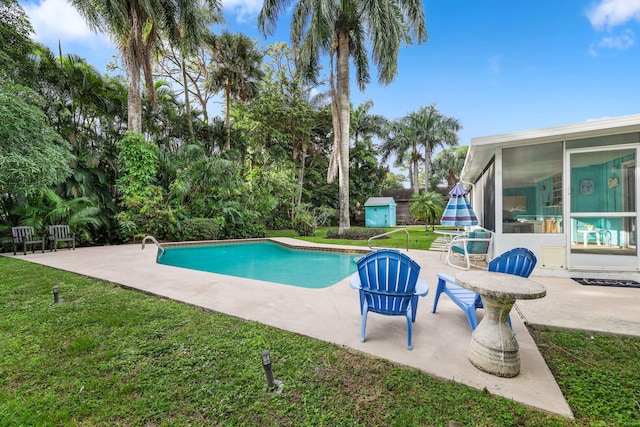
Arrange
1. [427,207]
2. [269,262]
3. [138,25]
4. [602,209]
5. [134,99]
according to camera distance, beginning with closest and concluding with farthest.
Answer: [602,209] < [269,262] < [138,25] < [134,99] < [427,207]

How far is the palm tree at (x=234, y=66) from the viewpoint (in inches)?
631

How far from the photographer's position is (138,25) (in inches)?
420

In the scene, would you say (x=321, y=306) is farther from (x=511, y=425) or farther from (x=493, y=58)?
(x=493, y=58)

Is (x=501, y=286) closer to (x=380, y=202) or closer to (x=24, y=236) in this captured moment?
(x=24, y=236)

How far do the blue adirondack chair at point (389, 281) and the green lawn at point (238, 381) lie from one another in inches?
21.5

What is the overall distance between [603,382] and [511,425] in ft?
3.76

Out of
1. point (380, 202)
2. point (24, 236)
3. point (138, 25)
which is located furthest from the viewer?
point (380, 202)

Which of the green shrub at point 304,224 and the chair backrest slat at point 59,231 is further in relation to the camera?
the green shrub at point 304,224

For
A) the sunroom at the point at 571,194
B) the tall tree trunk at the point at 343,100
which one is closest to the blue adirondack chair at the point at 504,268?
the sunroom at the point at 571,194

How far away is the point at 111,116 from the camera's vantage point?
41.8 ft

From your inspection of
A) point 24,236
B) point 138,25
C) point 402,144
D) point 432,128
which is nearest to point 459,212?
point 24,236

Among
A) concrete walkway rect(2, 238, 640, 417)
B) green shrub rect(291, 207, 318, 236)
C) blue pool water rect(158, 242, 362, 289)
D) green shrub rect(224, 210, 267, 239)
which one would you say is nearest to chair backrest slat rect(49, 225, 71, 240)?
blue pool water rect(158, 242, 362, 289)

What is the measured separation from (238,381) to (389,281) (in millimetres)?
1667

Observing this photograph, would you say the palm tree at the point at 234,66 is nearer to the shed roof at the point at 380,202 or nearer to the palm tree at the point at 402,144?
the shed roof at the point at 380,202
